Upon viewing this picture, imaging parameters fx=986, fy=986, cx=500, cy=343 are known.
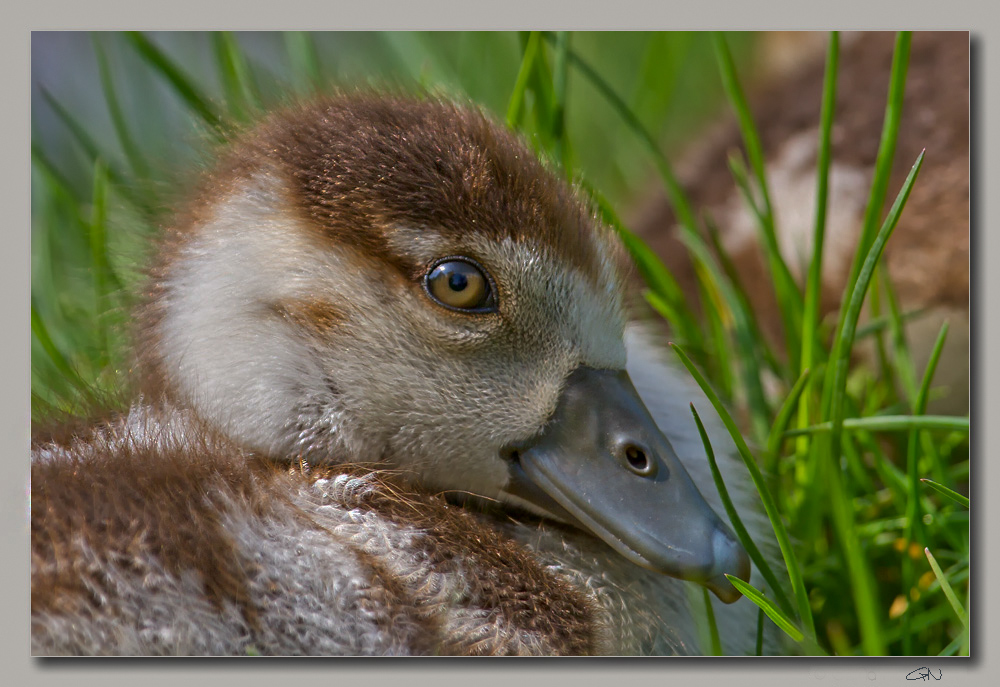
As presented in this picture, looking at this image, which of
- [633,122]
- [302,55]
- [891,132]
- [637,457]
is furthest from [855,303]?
[302,55]

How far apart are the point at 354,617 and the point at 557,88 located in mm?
930

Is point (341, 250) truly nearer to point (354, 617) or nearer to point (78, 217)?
point (354, 617)

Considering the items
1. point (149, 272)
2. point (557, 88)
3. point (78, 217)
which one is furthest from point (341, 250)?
point (78, 217)

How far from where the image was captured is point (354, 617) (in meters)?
0.94

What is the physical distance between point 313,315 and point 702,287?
2.93 ft

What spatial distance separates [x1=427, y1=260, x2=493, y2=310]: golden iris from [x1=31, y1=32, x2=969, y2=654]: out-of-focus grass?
0.27 metres

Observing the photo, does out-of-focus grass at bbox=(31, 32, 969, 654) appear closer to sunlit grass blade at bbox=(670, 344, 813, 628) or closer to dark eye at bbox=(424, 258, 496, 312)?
sunlit grass blade at bbox=(670, 344, 813, 628)

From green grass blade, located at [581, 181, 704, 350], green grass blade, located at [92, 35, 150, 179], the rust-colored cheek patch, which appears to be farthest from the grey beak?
green grass blade, located at [92, 35, 150, 179]

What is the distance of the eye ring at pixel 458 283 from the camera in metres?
1.05

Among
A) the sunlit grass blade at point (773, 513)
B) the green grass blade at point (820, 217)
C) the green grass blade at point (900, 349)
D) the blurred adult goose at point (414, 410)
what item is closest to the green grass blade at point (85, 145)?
the blurred adult goose at point (414, 410)

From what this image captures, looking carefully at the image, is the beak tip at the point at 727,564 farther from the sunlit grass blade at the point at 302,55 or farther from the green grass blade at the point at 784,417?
the sunlit grass blade at the point at 302,55

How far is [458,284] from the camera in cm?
105
